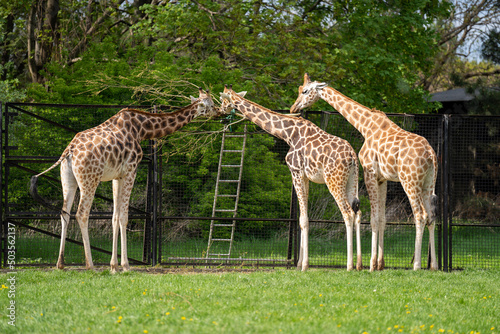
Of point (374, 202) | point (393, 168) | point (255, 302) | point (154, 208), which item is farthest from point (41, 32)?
point (255, 302)

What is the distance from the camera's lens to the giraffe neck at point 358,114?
9086mm

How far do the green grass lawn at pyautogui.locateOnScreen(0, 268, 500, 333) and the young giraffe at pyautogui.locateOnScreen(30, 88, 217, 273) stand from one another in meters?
0.77

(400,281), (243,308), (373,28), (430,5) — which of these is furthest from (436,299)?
(430,5)

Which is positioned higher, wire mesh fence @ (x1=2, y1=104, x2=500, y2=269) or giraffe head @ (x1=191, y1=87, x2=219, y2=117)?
giraffe head @ (x1=191, y1=87, x2=219, y2=117)

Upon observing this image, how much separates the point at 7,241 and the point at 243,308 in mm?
5147

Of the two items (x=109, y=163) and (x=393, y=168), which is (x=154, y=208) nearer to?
(x=109, y=163)

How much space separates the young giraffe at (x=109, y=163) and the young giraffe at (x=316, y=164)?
71.7 inches

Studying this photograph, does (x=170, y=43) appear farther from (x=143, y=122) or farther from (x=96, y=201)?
A: (x=143, y=122)

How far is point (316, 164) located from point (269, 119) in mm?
→ 1247

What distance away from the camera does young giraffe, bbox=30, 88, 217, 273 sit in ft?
26.6

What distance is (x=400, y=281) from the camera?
297 inches

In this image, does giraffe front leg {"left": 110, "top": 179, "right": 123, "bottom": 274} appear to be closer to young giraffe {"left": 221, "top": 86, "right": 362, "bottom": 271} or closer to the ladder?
the ladder

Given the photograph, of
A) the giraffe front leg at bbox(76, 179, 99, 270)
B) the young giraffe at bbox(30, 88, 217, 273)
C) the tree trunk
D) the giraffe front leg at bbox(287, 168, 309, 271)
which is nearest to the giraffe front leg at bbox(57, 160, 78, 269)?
the young giraffe at bbox(30, 88, 217, 273)

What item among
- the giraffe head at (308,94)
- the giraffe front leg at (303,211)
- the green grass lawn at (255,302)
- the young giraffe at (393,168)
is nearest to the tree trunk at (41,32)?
the giraffe head at (308,94)
